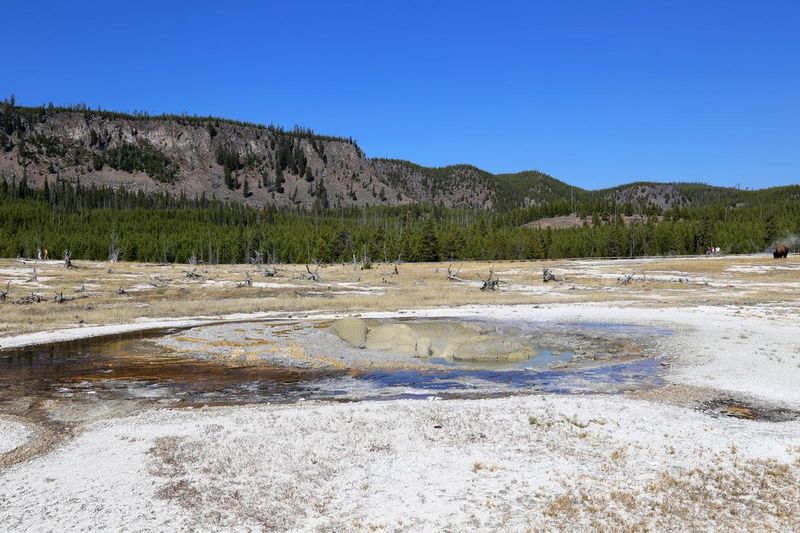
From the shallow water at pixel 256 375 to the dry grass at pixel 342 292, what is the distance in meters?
11.7

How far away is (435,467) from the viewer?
479 inches

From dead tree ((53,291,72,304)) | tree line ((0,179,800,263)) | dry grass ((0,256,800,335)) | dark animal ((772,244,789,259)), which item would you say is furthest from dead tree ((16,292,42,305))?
dark animal ((772,244,789,259))

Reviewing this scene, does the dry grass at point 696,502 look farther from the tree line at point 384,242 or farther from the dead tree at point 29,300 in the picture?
the tree line at point 384,242

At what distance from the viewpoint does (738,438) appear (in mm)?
13312

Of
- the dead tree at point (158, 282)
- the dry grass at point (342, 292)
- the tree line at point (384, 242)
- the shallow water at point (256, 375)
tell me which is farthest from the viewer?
the tree line at point (384, 242)

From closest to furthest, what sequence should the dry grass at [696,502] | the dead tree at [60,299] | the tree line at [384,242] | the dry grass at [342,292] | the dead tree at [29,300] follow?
the dry grass at [696,502], the dry grass at [342,292], the dead tree at [29,300], the dead tree at [60,299], the tree line at [384,242]

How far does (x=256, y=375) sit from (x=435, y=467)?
12531 mm

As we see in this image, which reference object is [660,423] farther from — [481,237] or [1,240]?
[1,240]

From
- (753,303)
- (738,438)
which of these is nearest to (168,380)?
(738,438)

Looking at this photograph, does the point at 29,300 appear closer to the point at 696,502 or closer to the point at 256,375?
the point at 256,375

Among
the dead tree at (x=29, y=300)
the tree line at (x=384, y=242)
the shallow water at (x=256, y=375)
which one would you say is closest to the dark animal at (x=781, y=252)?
the tree line at (x=384, y=242)

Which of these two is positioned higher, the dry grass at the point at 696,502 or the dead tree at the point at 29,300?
the dead tree at the point at 29,300

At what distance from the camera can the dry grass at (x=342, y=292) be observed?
4478 cm

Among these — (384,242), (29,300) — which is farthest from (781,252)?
(29,300)
